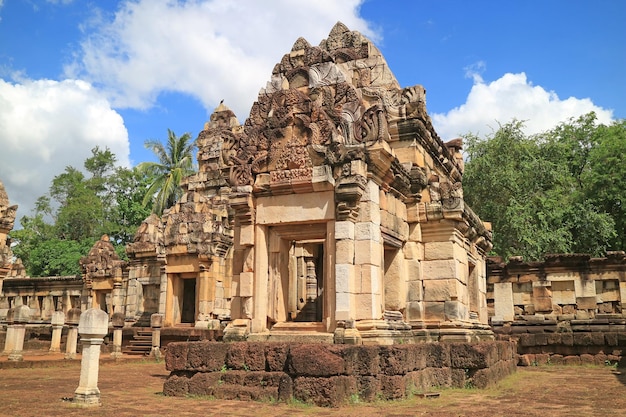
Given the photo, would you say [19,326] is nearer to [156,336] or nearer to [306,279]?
[156,336]

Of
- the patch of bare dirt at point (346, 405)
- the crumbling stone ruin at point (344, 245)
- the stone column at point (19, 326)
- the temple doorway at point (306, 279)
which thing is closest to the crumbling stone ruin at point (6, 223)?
the stone column at point (19, 326)

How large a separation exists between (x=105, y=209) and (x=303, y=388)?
36.4m

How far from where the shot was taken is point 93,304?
25.3m

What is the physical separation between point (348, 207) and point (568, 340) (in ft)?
37.6

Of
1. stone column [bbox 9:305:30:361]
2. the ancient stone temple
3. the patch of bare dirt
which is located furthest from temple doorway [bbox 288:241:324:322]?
stone column [bbox 9:305:30:361]

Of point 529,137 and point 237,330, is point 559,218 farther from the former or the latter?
point 237,330

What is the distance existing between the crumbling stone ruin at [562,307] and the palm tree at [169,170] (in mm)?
25614

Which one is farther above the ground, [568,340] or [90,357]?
[90,357]

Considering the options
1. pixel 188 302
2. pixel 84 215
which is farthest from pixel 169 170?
pixel 188 302

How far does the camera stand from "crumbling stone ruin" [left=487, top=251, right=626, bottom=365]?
1639 centimetres

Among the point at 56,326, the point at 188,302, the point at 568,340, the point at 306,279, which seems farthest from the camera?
the point at 188,302

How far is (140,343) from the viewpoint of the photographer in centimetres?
2006

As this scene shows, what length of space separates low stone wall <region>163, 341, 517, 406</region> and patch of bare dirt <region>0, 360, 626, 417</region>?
0.20m

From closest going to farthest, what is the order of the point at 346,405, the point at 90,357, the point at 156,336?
the point at 346,405
the point at 90,357
the point at 156,336
